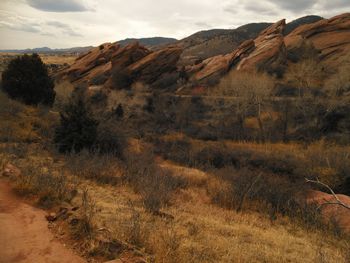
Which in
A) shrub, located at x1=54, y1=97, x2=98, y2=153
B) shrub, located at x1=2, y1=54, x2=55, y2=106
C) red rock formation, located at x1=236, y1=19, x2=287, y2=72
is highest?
red rock formation, located at x1=236, y1=19, x2=287, y2=72

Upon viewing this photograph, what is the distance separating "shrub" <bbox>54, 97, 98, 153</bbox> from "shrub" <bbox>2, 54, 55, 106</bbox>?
819 cm

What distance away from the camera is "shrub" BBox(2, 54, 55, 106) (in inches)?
877

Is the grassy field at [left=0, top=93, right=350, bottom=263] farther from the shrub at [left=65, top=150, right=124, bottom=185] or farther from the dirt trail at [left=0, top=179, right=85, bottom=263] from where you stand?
the dirt trail at [left=0, top=179, right=85, bottom=263]

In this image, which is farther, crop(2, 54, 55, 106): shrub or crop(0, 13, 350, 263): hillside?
crop(2, 54, 55, 106): shrub

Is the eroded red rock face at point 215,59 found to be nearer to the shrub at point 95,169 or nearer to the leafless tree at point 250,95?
the leafless tree at point 250,95

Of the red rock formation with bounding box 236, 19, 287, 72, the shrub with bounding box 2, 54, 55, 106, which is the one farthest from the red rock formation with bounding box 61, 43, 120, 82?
the shrub with bounding box 2, 54, 55, 106

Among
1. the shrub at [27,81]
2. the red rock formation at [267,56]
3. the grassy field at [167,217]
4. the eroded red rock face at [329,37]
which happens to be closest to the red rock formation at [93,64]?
the red rock formation at [267,56]

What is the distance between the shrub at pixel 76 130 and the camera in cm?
1485

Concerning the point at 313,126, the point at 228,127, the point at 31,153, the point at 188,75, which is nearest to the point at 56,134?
the point at 31,153

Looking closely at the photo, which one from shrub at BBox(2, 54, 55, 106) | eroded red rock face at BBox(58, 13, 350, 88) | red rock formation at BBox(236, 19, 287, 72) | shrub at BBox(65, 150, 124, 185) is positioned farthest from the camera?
eroded red rock face at BBox(58, 13, 350, 88)

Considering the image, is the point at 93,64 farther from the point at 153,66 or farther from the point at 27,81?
the point at 27,81

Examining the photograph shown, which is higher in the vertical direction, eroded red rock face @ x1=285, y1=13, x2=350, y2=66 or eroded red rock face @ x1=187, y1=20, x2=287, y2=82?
eroded red rock face @ x1=285, y1=13, x2=350, y2=66

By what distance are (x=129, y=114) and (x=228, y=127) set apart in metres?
11.4

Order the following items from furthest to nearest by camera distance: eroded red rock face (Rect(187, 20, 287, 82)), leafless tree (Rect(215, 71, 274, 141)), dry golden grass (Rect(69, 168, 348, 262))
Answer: eroded red rock face (Rect(187, 20, 287, 82)), leafless tree (Rect(215, 71, 274, 141)), dry golden grass (Rect(69, 168, 348, 262))
